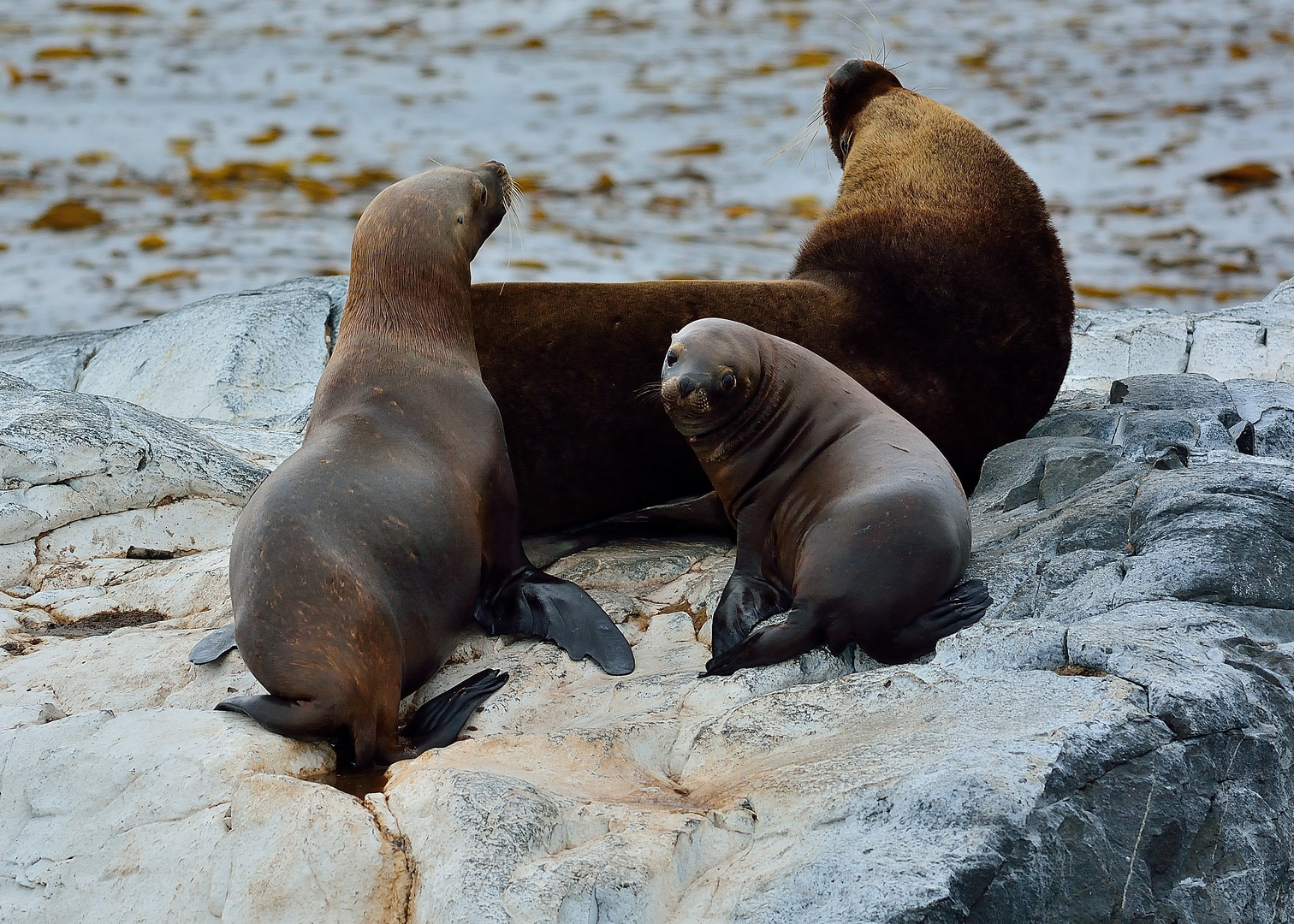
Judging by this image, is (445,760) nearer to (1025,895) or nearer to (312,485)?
(312,485)

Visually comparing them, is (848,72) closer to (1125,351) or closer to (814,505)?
(1125,351)

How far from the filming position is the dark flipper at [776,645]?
4.16 m

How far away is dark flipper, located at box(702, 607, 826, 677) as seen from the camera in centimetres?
416

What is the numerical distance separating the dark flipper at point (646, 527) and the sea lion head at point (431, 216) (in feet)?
3.82

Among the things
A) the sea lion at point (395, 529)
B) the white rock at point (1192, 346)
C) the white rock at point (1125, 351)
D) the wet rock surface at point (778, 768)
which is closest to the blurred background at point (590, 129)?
the white rock at point (1125, 351)

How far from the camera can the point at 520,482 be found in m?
5.89

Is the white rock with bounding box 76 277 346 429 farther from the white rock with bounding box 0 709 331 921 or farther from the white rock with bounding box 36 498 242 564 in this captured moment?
the white rock with bounding box 0 709 331 921

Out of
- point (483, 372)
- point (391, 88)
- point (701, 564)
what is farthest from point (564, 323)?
point (391, 88)

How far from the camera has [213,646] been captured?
15.0 ft

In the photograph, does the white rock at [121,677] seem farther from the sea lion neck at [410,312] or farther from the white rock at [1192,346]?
the white rock at [1192,346]

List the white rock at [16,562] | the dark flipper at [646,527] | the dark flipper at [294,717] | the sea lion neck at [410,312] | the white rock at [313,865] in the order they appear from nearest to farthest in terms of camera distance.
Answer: the white rock at [313,865], the dark flipper at [294,717], the sea lion neck at [410,312], the white rock at [16,562], the dark flipper at [646,527]

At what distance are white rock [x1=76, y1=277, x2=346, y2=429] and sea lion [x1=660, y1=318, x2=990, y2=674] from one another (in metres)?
3.29

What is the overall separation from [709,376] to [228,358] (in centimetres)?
402

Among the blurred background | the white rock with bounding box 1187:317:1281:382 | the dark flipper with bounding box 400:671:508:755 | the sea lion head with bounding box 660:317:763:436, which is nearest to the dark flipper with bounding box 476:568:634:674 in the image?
the dark flipper with bounding box 400:671:508:755
